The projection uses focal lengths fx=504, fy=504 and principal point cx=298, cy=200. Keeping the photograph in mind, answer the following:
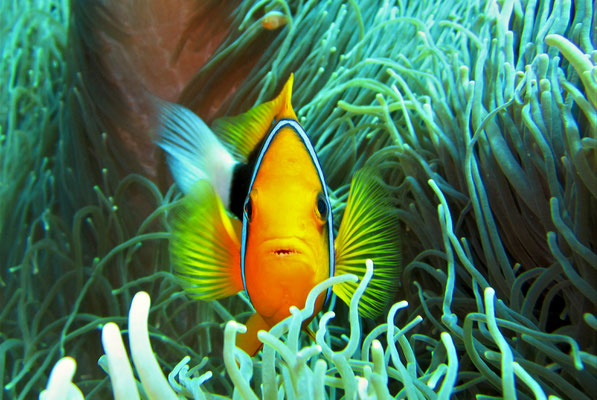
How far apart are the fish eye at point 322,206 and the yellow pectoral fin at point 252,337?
203 mm

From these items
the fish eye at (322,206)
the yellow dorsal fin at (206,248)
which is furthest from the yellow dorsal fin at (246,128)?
the fish eye at (322,206)

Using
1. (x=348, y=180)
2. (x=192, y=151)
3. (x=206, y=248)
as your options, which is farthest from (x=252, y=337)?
(x=348, y=180)

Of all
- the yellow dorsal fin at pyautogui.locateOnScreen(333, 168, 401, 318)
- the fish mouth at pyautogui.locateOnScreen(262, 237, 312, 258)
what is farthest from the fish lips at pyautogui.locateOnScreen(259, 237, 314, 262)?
the yellow dorsal fin at pyautogui.locateOnScreen(333, 168, 401, 318)

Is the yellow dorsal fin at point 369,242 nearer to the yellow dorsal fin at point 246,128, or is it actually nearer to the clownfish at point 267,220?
the clownfish at point 267,220

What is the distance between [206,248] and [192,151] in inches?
6.8

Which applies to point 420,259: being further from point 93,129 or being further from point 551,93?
point 93,129

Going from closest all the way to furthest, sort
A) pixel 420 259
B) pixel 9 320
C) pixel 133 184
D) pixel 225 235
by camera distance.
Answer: pixel 225 235 → pixel 420 259 → pixel 9 320 → pixel 133 184

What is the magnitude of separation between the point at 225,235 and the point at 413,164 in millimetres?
382

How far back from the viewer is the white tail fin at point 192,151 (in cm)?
80

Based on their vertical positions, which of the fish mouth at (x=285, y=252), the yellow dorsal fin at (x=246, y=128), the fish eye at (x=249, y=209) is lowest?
the fish mouth at (x=285, y=252)

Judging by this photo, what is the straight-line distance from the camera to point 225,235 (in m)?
0.76

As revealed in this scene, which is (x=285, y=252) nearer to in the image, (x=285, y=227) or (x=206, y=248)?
(x=285, y=227)

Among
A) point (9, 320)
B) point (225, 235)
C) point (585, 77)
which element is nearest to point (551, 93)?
point (585, 77)

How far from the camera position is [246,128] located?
85cm
